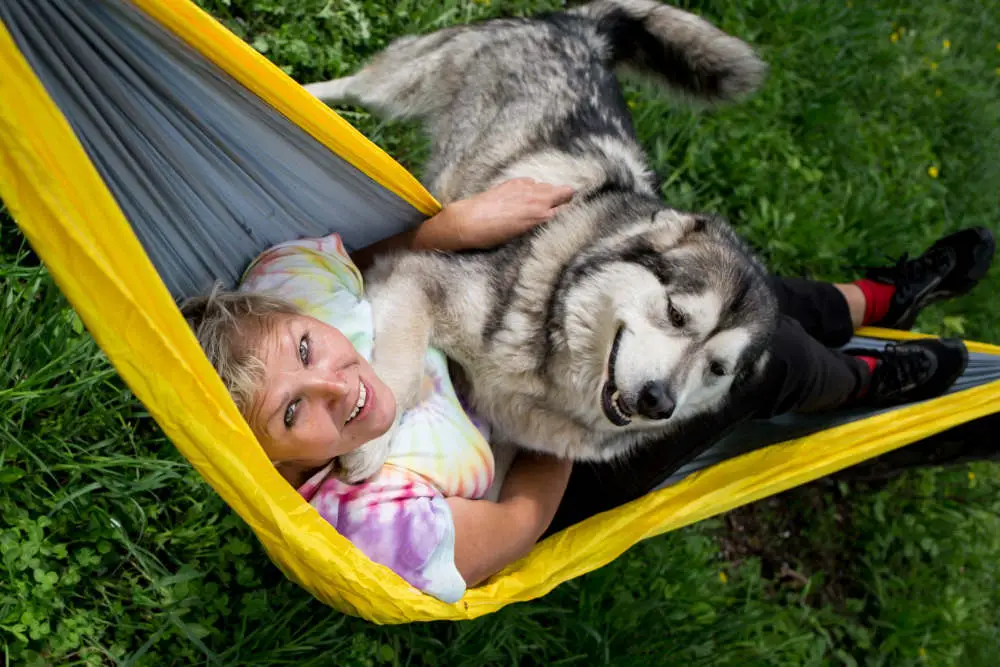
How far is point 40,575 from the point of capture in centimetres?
187

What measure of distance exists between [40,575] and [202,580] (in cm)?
40

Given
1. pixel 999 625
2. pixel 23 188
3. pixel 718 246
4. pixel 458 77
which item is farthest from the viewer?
pixel 999 625

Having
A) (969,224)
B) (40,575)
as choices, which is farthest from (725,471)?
(969,224)

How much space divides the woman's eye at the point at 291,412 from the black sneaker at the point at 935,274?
102 inches

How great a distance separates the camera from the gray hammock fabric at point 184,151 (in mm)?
1286

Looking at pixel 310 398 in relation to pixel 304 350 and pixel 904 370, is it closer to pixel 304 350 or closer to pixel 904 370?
pixel 304 350

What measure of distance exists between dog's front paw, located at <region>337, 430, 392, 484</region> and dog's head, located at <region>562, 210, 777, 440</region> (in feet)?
1.80

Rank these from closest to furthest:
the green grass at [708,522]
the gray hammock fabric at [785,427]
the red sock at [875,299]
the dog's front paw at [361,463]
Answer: the dog's front paw at [361,463] < the green grass at [708,522] < the gray hammock fabric at [785,427] < the red sock at [875,299]

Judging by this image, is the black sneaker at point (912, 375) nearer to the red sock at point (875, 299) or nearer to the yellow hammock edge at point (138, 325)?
the red sock at point (875, 299)

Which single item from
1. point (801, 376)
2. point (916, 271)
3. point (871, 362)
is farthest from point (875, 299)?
point (801, 376)

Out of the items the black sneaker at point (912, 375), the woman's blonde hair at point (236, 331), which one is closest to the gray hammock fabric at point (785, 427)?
the black sneaker at point (912, 375)

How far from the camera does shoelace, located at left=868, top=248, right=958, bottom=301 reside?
325 cm

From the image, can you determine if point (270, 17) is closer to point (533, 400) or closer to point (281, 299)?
point (281, 299)

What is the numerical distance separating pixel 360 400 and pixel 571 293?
2.05ft
